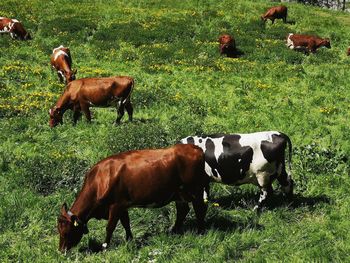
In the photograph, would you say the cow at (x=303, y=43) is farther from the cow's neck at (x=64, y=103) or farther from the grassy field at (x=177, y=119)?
the cow's neck at (x=64, y=103)

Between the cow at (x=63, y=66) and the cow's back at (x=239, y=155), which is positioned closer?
the cow's back at (x=239, y=155)

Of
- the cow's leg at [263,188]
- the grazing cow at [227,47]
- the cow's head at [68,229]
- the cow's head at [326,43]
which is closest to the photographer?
the cow's head at [68,229]

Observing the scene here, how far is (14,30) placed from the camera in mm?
26969

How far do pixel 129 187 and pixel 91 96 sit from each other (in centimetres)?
748

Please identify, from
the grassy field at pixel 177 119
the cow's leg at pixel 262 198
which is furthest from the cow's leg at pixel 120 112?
the cow's leg at pixel 262 198

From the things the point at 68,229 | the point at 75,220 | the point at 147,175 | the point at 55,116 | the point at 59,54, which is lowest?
the point at 55,116

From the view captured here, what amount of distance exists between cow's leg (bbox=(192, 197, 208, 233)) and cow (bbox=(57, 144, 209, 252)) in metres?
0.02

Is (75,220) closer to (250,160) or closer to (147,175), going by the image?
(147,175)

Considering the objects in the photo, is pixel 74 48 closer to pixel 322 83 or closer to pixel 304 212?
pixel 322 83

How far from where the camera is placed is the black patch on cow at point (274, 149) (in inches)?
371

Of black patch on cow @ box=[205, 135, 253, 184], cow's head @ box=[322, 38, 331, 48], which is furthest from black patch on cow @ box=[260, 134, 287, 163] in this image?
cow's head @ box=[322, 38, 331, 48]

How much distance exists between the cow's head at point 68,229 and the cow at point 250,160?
10.5 ft

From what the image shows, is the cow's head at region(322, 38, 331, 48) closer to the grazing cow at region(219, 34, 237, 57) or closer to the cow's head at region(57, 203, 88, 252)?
the grazing cow at region(219, 34, 237, 57)

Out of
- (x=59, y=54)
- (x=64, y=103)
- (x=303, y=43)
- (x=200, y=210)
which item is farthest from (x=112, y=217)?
(x=303, y=43)
